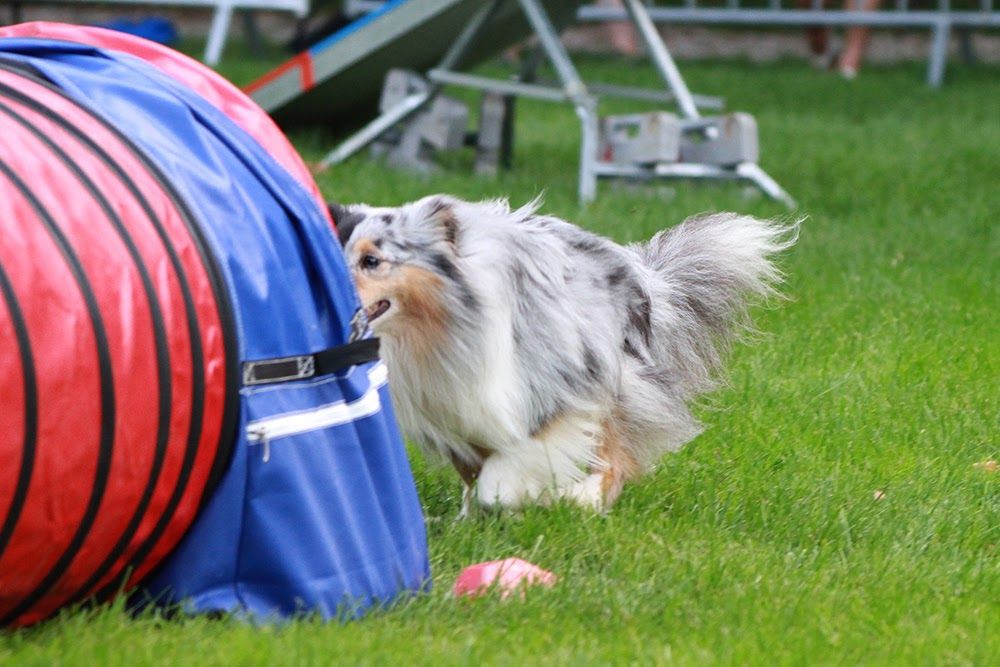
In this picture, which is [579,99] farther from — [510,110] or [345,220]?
[345,220]

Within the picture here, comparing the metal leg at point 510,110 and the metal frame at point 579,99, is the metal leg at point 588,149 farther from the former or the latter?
the metal leg at point 510,110

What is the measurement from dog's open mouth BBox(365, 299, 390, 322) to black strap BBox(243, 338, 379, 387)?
→ 422mm

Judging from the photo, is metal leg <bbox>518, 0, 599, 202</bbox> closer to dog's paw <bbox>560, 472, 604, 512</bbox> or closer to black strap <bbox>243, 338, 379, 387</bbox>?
dog's paw <bbox>560, 472, 604, 512</bbox>

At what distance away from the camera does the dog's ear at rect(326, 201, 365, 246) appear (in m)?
3.57


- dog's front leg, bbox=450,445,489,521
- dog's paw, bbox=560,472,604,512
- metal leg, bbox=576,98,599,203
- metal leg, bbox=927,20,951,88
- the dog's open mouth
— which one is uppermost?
the dog's open mouth

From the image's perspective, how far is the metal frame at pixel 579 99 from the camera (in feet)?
25.3

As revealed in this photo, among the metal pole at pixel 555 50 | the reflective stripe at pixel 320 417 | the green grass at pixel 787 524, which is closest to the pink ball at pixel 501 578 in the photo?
the green grass at pixel 787 524

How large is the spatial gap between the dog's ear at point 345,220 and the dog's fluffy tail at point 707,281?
91 centimetres

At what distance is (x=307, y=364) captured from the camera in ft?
9.64

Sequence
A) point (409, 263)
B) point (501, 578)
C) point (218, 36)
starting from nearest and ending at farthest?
point (501, 578), point (409, 263), point (218, 36)

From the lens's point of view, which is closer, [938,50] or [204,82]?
[204,82]

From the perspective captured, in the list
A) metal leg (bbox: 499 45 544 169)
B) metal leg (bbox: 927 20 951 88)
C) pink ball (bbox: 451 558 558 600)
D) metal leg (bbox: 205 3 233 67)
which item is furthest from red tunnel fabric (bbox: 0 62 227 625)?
metal leg (bbox: 927 20 951 88)

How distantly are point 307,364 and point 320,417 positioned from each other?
0.11 meters

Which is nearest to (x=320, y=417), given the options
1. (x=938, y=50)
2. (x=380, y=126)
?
(x=380, y=126)
